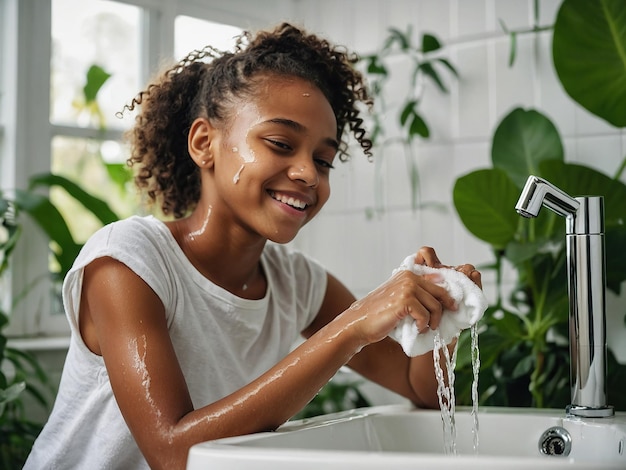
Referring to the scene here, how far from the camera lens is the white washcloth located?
34.4 inches

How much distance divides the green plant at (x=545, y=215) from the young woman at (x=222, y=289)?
27 cm

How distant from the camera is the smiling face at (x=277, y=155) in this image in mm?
1080

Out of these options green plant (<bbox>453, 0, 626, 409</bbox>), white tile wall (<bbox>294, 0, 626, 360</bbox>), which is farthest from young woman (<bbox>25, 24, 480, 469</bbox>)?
white tile wall (<bbox>294, 0, 626, 360</bbox>)

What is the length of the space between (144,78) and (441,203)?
83 cm

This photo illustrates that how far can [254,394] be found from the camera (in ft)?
2.93

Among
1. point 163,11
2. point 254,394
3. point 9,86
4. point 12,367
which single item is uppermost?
point 163,11

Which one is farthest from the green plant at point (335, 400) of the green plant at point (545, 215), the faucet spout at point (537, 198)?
the faucet spout at point (537, 198)

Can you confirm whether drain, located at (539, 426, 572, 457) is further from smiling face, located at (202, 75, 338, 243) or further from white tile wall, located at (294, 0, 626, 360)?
white tile wall, located at (294, 0, 626, 360)

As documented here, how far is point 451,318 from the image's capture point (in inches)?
35.5

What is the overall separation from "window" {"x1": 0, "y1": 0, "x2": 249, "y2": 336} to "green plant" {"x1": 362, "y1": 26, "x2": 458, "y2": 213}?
49 centimetres

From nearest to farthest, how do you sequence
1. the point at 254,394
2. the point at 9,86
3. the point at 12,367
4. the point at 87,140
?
the point at 254,394 < the point at 12,367 < the point at 9,86 < the point at 87,140

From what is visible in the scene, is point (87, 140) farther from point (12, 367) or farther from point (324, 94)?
point (324, 94)

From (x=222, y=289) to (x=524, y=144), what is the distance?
702 mm

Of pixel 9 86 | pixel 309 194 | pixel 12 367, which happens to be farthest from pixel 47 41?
pixel 309 194
